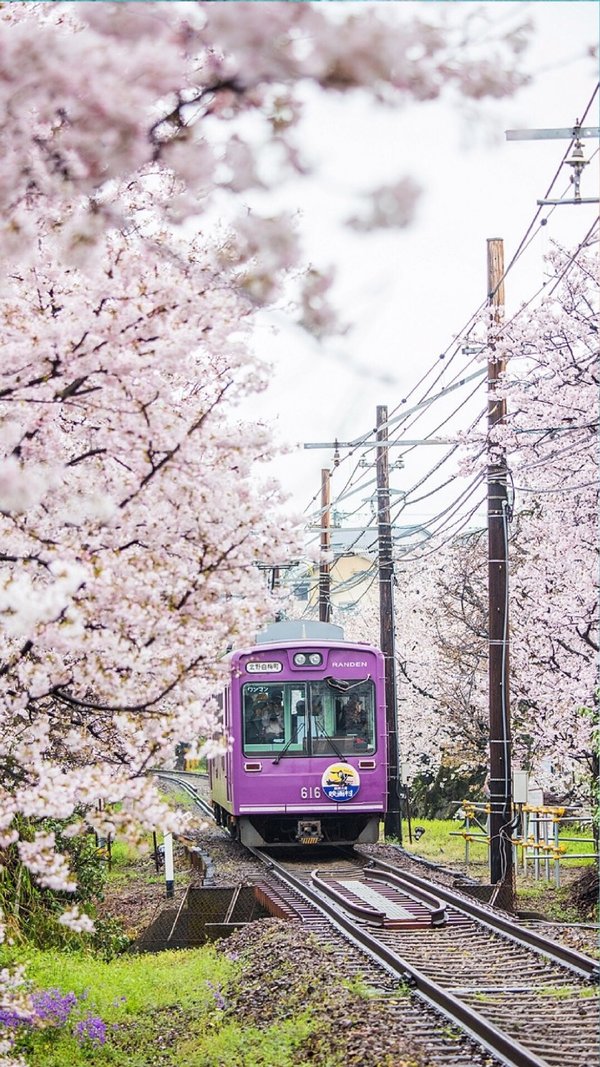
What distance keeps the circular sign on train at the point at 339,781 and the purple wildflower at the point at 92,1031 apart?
8967mm

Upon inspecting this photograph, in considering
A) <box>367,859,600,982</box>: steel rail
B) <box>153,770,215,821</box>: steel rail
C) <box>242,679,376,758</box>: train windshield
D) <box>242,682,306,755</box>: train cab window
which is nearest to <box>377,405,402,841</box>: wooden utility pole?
<box>153,770,215,821</box>: steel rail

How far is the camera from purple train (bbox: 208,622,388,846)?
60.1 feet

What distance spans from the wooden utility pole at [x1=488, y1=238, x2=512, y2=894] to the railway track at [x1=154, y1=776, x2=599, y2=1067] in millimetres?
1294

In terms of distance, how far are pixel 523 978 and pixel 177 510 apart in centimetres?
535

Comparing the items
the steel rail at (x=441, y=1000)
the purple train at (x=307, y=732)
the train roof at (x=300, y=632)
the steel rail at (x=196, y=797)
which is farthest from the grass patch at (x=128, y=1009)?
the steel rail at (x=196, y=797)

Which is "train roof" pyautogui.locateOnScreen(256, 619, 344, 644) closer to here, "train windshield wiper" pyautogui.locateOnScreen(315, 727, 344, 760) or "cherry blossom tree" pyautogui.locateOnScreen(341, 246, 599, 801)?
"train windshield wiper" pyautogui.locateOnScreen(315, 727, 344, 760)

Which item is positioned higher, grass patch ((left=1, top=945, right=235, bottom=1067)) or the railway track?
the railway track

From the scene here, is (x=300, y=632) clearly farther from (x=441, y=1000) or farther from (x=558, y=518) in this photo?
(x=441, y=1000)

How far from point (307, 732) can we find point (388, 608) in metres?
4.89

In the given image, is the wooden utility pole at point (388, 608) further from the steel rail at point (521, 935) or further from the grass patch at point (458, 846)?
the steel rail at point (521, 935)

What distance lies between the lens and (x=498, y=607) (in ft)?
53.0

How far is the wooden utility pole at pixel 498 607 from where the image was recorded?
15.7 metres

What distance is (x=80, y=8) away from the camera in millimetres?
3922

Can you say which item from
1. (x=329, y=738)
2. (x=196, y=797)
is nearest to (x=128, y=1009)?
(x=329, y=738)
